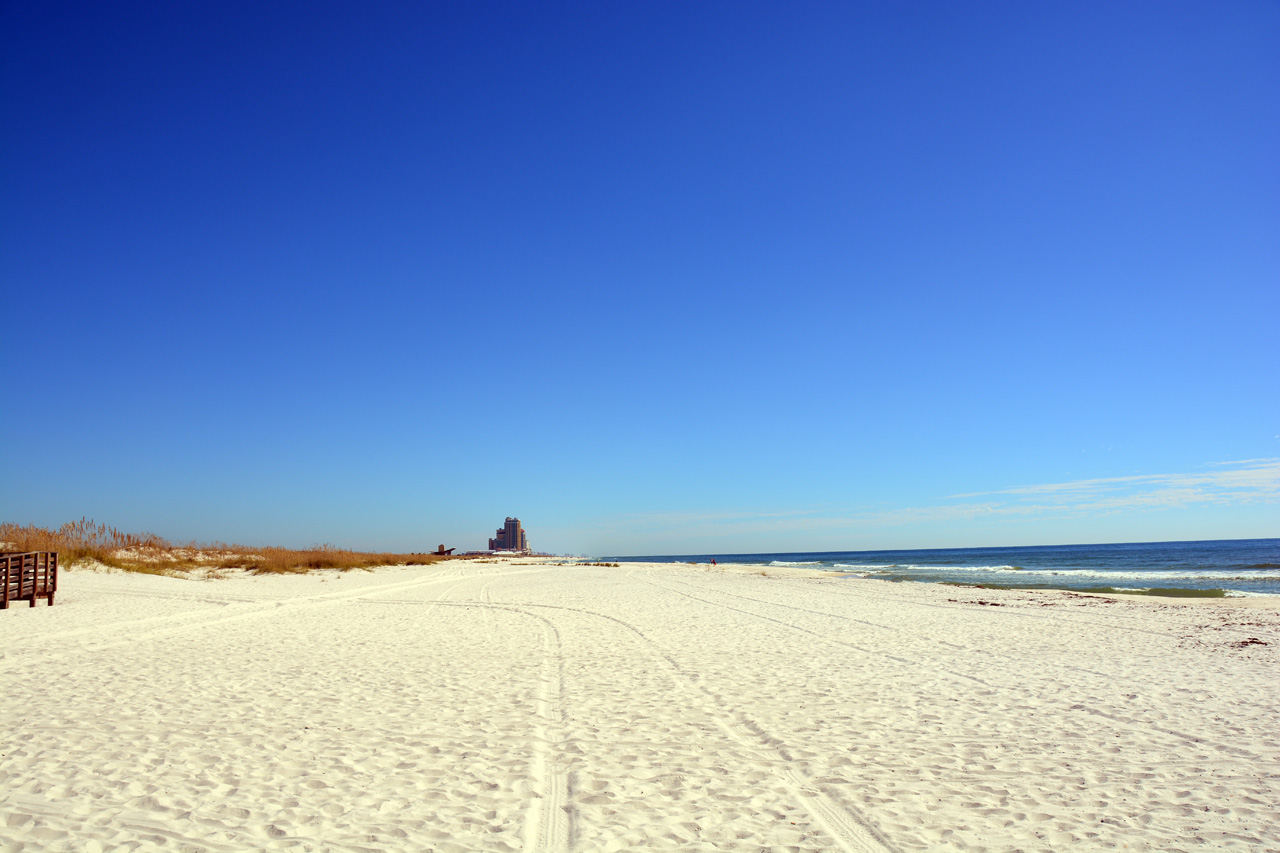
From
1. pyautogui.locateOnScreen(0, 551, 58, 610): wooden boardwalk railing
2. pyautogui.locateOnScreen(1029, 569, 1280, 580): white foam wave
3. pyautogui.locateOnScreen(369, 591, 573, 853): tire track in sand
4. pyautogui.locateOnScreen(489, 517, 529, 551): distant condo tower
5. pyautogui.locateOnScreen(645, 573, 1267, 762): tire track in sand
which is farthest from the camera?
pyautogui.locateOnScreen(489, 517, 529, 551): distant condo tower

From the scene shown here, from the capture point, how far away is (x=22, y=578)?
1570 centimetres

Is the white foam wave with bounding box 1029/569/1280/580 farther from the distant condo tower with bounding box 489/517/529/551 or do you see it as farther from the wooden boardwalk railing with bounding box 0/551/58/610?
the distant condo tower with bounding box 489/517/529/551

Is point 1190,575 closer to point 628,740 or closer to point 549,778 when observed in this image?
point 628,740

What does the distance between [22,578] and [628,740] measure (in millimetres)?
17329

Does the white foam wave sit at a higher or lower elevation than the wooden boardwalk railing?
lower

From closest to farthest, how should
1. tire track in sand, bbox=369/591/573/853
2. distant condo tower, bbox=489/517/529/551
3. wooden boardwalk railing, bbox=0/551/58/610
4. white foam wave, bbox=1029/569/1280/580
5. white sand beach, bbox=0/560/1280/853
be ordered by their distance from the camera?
1. tire track in sand, bbox=369/591/573/853
2. white sand beach, bbox=0/560/1280/853
3. wooden boardwalk railing, bbox=0/551/58/610
4. white foam wave, bbox=1029/569/1280/580
5. distant condo tower, bbox=489/517/529/551

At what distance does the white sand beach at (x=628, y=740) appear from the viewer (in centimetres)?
440

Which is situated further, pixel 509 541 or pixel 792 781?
pixel 509 541

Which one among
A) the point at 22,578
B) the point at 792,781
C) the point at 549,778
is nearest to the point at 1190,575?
the point at 792,781

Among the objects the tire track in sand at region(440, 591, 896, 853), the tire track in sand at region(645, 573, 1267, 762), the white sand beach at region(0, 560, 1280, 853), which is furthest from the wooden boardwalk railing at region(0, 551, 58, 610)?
the tire track in sand at region(645, 573, 1267, 762)

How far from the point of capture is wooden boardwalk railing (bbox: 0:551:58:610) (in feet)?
49.5

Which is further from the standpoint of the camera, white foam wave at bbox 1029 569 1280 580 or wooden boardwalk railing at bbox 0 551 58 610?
white foam wave at bbox 1029 569 1280 580

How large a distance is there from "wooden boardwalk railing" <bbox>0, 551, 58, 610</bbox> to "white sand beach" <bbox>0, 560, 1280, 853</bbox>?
3244 mm

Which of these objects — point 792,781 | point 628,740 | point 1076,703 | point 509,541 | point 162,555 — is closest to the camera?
point 792,781
